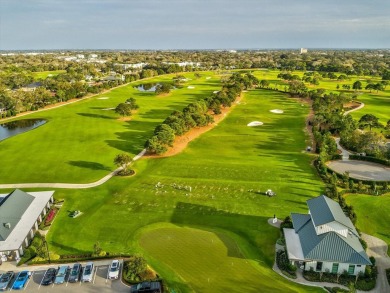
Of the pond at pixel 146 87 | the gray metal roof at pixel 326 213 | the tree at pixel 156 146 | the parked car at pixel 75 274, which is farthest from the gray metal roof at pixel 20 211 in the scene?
the pond at pixel 146 87

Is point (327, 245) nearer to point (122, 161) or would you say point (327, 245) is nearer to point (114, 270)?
point (114, 270)

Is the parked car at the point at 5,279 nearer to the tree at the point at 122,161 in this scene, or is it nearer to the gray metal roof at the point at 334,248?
the tree at the point at 122,161

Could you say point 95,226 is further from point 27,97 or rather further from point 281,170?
point 27,97

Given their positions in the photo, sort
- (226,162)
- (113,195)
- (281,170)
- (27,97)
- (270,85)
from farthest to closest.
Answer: (270,85) → (27,97) → (226,162) → (281,170) → (113,195)

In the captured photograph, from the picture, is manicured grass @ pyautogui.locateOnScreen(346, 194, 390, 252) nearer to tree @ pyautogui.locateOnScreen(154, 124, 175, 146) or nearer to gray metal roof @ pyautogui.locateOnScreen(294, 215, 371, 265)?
gray metal roof @ pyautogui.locateOnScreen(294, 215, 371, 265)

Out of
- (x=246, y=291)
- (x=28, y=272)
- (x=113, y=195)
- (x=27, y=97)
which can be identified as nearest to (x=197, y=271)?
(x=246, y=291)

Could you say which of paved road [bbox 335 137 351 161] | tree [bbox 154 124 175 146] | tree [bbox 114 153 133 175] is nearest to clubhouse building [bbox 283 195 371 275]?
paved road [bbox 335 137 351 161]
